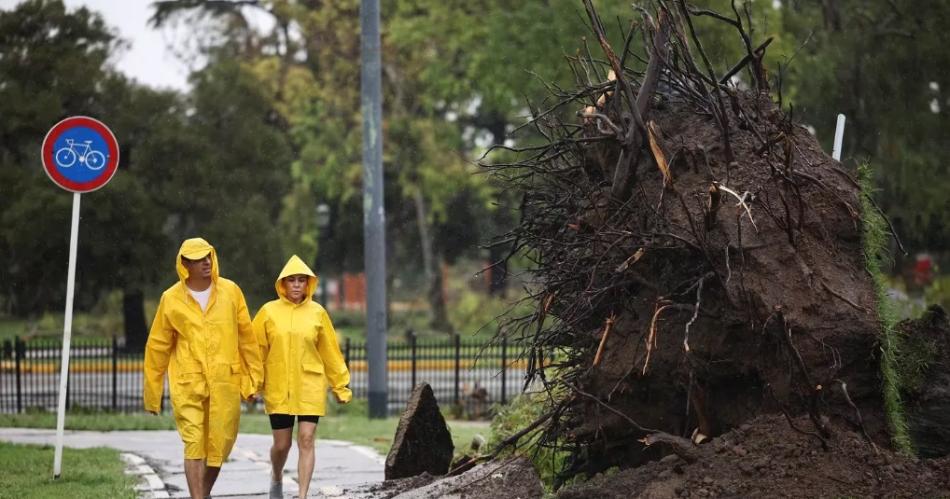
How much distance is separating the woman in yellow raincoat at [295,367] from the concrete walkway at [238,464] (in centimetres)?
68

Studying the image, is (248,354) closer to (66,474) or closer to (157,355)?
(157,355)

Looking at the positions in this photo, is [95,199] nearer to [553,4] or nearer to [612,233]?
[553,4]

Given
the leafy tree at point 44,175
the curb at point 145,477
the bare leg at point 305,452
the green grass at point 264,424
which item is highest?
the leafy tree at point 44,175

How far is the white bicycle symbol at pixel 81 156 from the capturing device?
11.5 metres

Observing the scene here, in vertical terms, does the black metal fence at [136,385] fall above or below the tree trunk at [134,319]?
below

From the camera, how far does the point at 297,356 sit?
29.4 feet

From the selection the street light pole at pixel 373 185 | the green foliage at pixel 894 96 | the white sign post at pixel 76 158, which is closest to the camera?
the white sign post at pixel 76 158

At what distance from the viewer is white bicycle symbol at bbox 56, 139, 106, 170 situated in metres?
11.5

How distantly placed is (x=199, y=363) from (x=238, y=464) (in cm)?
412

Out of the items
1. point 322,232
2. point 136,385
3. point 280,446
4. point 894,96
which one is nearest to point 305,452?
point 280,446

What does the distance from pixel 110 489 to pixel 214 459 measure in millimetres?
2095

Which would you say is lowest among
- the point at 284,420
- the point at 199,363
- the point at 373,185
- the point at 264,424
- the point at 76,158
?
the point at 264,424

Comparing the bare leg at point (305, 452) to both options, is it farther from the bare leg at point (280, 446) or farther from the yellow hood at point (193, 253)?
the yellow hood at point (193, 253)

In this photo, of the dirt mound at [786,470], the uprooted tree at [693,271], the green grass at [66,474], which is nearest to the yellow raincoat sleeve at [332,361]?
the uprooted tree at [693,271]
